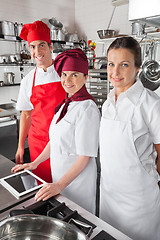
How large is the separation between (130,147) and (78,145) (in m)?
0.28

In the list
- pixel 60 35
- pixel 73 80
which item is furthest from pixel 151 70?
pixel 73 80

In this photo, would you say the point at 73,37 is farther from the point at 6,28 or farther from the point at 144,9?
the point at 144,9

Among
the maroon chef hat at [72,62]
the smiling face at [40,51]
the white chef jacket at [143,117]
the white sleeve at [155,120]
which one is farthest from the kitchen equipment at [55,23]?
the white sleeve at [155,120]

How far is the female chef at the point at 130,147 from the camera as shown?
976 mm

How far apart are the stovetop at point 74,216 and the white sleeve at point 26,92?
1072mm

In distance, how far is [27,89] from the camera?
174 cm

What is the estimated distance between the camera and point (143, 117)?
0.97 metres

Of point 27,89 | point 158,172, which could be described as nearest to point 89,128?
point 158,172

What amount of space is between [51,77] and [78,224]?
1186 millimetres

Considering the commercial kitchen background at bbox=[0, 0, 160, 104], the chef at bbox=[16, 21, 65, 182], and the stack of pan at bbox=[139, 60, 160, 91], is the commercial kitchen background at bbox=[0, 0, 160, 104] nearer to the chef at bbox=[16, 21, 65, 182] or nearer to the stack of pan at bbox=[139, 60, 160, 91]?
the stack of pan at bbox=[139, 60, 160, 91]

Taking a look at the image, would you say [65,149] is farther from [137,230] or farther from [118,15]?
[118,15]

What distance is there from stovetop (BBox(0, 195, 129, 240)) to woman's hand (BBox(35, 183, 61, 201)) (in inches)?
0.7

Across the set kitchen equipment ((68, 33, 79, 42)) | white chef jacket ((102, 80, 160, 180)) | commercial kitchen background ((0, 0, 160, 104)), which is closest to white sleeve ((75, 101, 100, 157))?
white chef jacket ((102, 80, 160, 180))

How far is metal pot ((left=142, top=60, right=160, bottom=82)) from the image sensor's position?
293 centimetres
